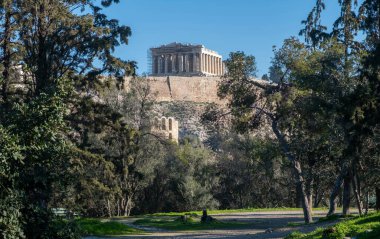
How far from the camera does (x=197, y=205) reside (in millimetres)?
54375

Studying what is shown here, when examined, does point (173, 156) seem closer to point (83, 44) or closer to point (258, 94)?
point (258, 94)

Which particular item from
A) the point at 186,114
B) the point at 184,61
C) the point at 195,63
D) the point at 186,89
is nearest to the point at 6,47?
the point at 186,114

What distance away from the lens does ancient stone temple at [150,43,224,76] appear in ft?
530

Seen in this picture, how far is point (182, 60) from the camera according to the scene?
164 metres

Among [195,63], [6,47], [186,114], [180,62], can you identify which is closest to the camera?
[6,47]

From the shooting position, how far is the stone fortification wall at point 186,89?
12519 cm

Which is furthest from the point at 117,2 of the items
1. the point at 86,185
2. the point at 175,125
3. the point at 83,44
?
the point at 175,125

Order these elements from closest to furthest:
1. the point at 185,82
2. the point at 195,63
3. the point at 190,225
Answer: the point at 190,225
the point at 185,82
the point at 195,63

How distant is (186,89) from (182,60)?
36570 millimetres

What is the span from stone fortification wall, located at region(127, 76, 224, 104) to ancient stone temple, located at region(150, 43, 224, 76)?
26189 millimetres

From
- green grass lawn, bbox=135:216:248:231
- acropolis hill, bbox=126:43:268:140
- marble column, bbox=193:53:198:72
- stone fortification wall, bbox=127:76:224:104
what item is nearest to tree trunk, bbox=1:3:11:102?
green grass lawn, bbox=135:216:248:231

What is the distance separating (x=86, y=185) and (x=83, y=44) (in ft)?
18.4

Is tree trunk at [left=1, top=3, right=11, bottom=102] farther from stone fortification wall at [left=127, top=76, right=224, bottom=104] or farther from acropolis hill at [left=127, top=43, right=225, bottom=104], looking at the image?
acropolis hill at [left=127, top=43, right=225, bottom=104]

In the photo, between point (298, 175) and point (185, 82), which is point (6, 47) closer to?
point (298, 175)
